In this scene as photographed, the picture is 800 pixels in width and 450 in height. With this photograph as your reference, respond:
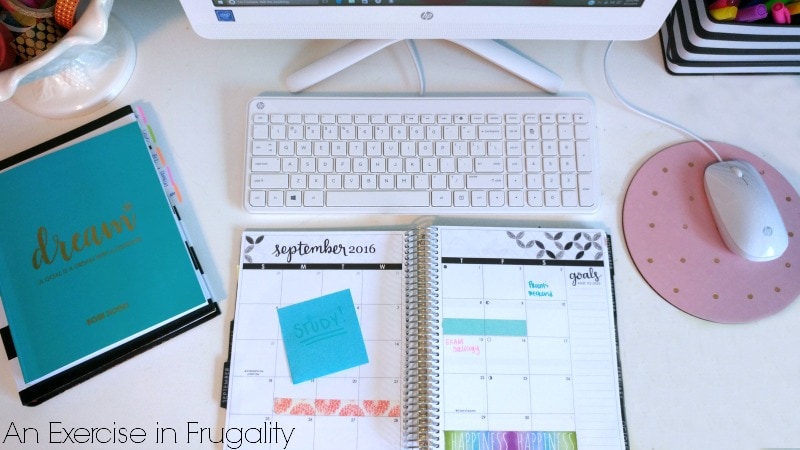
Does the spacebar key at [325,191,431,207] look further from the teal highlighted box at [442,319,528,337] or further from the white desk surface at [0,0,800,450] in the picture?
the teal highlighted box at [442,319,528,337]

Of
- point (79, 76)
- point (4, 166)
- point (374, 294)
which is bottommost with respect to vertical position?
point (374, 294)

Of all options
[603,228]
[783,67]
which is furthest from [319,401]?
[783,67]

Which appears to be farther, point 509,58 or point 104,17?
point 509,58

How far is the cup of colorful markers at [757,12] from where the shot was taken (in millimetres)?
623

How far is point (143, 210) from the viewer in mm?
626

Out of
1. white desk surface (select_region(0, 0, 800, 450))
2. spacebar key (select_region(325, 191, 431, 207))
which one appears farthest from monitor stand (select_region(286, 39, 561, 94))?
spacebar key (select_region(325, 191, 431, 207))

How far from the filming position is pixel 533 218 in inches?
25.4

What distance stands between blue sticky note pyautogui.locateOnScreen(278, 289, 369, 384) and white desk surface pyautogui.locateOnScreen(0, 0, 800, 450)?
8cm

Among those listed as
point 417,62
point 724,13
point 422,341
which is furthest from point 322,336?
point 724,13

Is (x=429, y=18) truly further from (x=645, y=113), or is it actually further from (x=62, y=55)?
(x=62, y=55)

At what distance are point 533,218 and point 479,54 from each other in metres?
0.21

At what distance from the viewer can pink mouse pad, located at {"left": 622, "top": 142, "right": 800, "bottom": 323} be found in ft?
2.01

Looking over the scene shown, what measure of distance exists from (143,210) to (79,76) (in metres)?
0.18

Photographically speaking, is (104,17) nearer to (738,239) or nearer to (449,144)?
(449,144)
